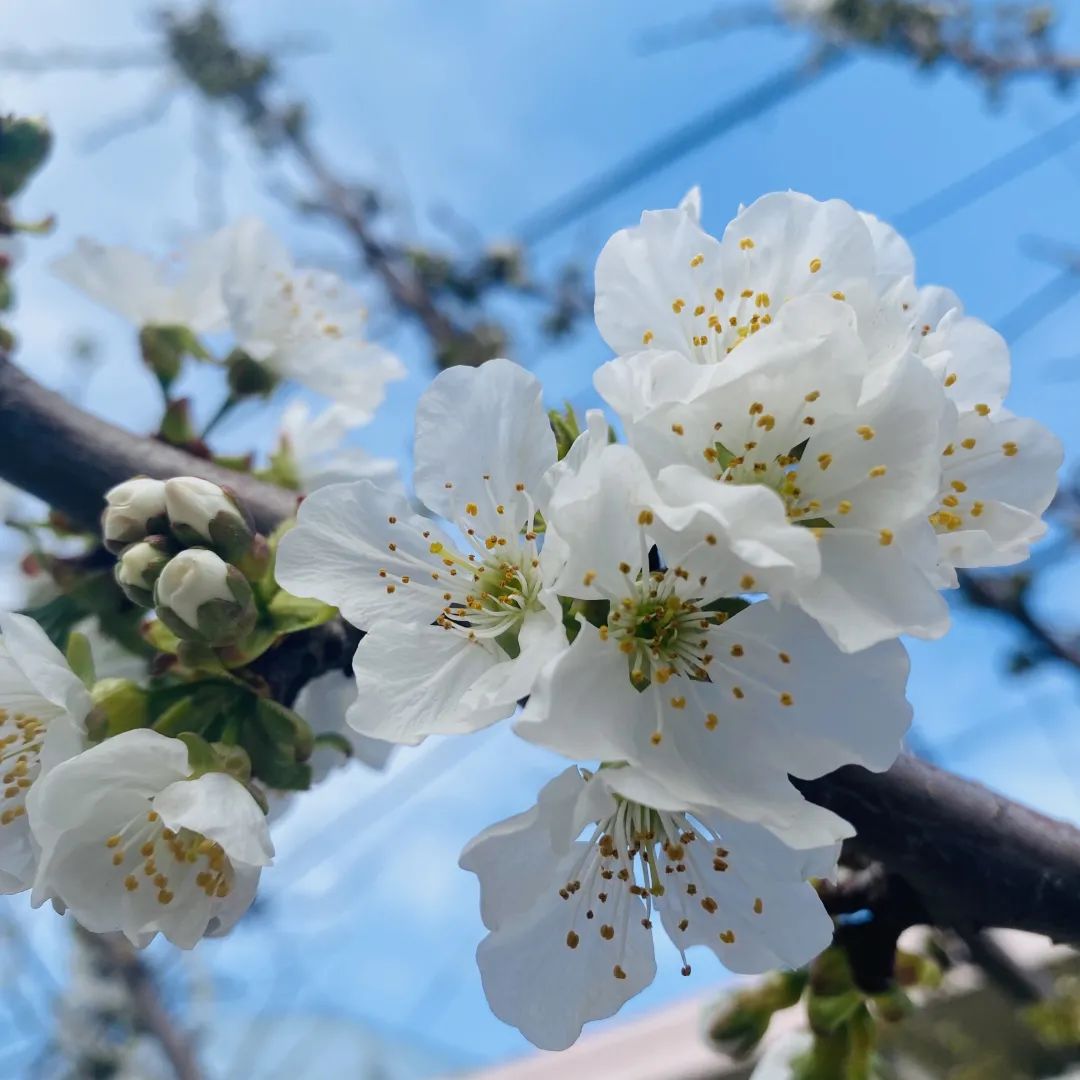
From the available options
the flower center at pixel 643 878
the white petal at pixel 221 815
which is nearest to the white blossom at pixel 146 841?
the white petal at pixel 221 815

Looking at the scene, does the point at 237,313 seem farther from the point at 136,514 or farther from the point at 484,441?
the point at 484,441

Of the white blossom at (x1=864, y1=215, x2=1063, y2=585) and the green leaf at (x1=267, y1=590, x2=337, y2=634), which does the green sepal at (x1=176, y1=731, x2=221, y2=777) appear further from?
the white blossom at (x1=864, y1=215, x2=1063, y2=585)

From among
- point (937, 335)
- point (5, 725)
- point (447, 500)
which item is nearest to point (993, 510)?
point (937, 335)

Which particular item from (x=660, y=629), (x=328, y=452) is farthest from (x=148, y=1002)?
(x=660, y=629)

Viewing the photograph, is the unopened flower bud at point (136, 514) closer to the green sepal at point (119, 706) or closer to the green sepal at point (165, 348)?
the green sepal at point (119, 706)

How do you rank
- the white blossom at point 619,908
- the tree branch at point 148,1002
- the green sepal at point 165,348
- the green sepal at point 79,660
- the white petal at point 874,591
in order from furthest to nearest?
the tree branch at point 148,1002 → the green sepal at point 165,348 → the green sepal at point 79,660 → the white blossom at point 619,908 → the white petal at point 874,591

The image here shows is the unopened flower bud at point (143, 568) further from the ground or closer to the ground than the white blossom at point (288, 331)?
further from the ground
